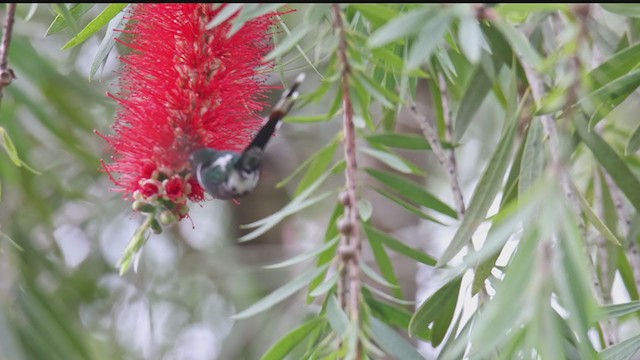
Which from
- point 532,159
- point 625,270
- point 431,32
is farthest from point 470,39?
point 625,270

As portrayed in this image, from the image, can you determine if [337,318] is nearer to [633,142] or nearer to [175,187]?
[175,187]

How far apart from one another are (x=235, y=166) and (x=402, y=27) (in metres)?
0.30

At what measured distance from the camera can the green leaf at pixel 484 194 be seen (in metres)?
0.91

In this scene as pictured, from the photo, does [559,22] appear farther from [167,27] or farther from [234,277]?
[234,277]

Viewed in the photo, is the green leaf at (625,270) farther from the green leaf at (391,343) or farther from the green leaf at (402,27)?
the green leaf at (402,27)

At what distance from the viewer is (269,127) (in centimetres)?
78

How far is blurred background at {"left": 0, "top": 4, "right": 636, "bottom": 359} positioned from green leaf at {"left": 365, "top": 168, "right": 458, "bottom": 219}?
26.7 inches

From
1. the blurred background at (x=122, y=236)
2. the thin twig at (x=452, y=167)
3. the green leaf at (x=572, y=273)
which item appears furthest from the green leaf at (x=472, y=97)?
the blurred background at (x=122, y=236)

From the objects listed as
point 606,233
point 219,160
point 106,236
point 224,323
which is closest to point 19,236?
point 106,236

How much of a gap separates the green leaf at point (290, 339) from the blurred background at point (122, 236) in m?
0.75

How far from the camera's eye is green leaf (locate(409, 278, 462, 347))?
95 centimetres

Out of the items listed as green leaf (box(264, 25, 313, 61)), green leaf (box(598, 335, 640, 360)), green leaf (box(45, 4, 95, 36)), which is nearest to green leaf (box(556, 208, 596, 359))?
green leaf (box(264, 25, 313, 61))

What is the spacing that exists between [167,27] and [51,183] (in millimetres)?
1221

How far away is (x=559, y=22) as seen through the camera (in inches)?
48.3
